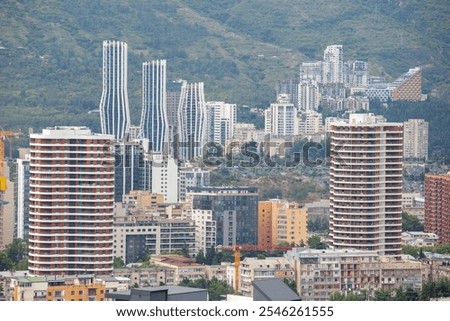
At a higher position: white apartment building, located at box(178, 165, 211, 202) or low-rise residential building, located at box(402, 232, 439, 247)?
white apartment building, located at box(178, 165, 211, 202)

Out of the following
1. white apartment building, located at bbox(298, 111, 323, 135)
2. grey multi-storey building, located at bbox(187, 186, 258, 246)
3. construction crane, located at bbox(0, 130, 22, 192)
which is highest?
white apartment building, located at bbox(298, 111, 323, 135)

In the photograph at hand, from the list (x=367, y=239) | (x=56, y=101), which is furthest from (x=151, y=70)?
(x=367, y=239)

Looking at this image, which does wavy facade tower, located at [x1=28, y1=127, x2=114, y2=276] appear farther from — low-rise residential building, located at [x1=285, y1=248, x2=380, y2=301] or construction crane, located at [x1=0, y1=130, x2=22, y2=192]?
construction crane, located at [x1=0, y1=130, x2=22, y2=192]

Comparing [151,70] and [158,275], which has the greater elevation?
[151,70]

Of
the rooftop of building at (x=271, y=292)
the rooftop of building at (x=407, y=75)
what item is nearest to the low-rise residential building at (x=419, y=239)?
the rooftop of building at (x=271, y=292)

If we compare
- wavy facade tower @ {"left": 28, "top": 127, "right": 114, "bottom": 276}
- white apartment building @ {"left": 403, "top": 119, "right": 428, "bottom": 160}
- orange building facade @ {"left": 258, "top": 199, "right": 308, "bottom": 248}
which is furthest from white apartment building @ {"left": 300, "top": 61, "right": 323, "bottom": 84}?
wavy facade tower @ {"left": 28, "top": 127, "right": 114, "bottom": 276}
